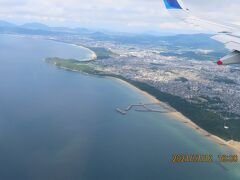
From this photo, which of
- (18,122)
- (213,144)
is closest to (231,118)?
(213,144)

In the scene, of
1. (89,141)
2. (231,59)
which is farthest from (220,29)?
(89,141)

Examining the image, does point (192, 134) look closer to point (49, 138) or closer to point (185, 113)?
point (185, 113)

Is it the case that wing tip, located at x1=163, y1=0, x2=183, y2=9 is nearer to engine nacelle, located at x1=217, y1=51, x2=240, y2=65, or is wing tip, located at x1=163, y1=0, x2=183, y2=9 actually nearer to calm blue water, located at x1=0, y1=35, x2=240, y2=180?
engine nacelle, located at x1=217, y1=51, x2=240, y2=65

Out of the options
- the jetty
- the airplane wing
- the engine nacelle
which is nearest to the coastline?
the jetty

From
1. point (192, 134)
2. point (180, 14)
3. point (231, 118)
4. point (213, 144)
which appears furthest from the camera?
point (231, 118)

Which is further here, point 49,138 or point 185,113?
point 185,113

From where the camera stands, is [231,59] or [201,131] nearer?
[231,59]

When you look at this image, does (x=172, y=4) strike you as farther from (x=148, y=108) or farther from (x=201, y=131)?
(x=148, y=108)
